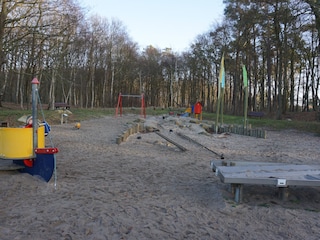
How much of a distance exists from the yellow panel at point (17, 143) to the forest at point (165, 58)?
12334 millimetres

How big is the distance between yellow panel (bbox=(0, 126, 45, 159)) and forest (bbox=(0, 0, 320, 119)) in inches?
486

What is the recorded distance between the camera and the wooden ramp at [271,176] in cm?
410

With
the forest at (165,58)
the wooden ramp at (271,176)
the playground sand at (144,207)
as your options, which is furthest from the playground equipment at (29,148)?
the forest at (165,58)

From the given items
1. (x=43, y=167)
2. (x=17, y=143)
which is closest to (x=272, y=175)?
(x=43, y=167)

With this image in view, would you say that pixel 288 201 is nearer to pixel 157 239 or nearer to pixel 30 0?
pixel 157 239

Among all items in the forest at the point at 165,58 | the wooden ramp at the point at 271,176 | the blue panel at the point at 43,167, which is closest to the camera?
the wooden ramp at the point at 271,176

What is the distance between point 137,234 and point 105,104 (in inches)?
1714

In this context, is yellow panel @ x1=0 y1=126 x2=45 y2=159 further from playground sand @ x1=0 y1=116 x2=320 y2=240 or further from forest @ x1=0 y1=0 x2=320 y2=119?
forest @ x1=0 y1=0 x2=320 y2=119

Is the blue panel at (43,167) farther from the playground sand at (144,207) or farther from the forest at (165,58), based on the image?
the forest at (165,58)

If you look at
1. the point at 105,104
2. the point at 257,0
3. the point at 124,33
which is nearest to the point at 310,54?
the point at 257,0

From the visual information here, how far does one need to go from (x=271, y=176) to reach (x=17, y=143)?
13.7 ft

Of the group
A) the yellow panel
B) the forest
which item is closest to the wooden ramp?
the yellow panel

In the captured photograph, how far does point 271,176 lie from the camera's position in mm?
4230

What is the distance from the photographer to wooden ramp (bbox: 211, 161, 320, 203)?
4.10 m
